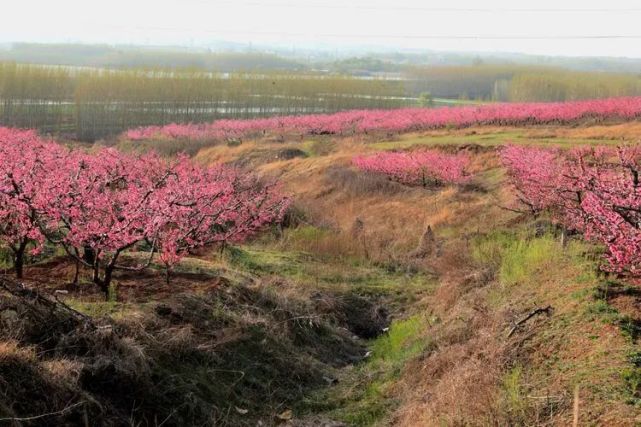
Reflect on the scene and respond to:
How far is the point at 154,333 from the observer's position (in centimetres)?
805

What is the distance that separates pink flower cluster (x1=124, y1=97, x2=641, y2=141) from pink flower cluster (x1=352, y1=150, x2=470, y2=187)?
55.3 feet

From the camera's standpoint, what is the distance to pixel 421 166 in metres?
34.0

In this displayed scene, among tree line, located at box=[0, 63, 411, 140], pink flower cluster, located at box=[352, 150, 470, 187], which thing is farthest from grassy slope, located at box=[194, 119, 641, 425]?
tree line, located at box=[0, 63, 411, 140]

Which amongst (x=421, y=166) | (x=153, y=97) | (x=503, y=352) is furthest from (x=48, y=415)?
(x=153, y=97)

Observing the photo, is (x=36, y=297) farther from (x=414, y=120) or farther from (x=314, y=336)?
(x=414, y=120)

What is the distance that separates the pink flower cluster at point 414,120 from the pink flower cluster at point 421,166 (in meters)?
16.9

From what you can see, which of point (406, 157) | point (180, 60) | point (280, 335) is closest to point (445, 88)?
point (180, 60)

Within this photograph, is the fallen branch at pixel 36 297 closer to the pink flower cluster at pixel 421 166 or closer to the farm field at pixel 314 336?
the farm field at pixel 314 336

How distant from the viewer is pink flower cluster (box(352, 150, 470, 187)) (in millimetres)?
31625

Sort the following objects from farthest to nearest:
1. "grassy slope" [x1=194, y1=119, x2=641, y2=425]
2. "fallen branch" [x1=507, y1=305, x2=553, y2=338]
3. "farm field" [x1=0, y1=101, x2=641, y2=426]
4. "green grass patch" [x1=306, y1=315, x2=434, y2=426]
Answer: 1. "green grass patch" [x1=306, y1=315, x2=434, y2=426]
2. "fallen branch" [x1=507, y1=305, x2=553, y2=338]
3. "farm field" [x1=0, y1=101, x2=641, y2=426]
4. "grassy slope" [x1=194, y1=119, x2=641, y2=425]

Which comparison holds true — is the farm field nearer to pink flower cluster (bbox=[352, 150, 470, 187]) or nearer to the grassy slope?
the grassy slope

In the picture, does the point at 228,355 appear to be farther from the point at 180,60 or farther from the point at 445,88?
the point at 180,60

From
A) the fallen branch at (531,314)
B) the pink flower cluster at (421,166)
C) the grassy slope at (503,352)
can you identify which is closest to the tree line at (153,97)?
the pink flower cluster at (421,166)

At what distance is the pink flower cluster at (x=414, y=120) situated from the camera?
48438 mm
